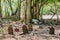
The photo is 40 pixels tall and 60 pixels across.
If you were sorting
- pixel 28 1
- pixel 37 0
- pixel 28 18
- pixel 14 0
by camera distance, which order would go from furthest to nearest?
pixel 14 0
pixel 37 0
pixel 28 18
pixel 28 1

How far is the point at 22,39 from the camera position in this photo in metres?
3.38

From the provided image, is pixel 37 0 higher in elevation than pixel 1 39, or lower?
higher

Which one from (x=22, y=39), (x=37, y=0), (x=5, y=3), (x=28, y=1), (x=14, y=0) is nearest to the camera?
(x=22, y=39)

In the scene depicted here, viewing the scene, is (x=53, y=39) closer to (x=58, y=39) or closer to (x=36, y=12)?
(x=58, y=39)

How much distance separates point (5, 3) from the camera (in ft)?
54.3

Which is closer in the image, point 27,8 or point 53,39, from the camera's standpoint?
point 53,39

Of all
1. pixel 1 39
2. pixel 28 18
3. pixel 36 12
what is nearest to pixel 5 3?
pixel 36 12

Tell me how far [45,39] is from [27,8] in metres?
4.82

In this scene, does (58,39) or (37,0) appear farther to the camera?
(37,0)

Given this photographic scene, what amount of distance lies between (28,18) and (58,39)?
506cm

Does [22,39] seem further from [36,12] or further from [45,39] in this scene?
[36,12]

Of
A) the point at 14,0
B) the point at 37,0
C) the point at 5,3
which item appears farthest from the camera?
the point at 14,0

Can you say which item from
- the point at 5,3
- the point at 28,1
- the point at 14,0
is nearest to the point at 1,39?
the point at 28,1

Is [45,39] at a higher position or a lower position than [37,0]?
lower
